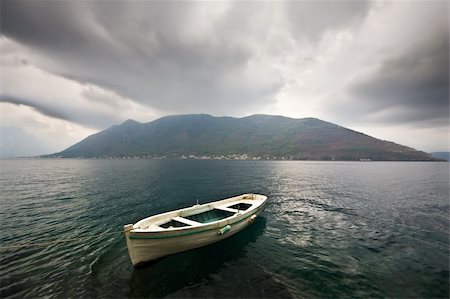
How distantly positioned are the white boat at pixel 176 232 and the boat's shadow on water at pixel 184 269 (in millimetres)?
819

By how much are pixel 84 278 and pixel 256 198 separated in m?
20.7

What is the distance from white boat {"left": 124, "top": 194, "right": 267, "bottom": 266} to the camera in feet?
44.1

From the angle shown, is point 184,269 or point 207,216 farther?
point 207,216

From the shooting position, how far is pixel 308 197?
3934 centimetres

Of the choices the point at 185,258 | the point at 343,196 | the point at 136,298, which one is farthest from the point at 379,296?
the point at 343,196

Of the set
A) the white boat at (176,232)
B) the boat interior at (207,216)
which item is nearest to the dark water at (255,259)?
the white boat at (176,232)

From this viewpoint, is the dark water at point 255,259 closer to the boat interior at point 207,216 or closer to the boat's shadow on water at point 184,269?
the boat's shadow on water at point 184,269

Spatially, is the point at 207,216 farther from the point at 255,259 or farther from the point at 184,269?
the point at 184,269

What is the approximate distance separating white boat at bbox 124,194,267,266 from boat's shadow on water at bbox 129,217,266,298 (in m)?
0.82

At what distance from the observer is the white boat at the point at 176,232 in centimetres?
1343

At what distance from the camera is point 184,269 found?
14117mm

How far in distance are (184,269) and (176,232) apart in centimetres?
279

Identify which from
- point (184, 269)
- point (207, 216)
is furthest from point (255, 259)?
point (207, 216)

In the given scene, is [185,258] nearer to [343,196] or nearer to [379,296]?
[379,296]
